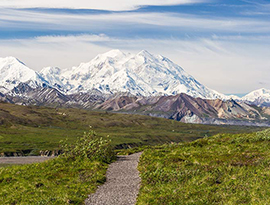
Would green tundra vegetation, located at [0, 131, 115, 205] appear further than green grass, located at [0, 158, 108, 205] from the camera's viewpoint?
Yes

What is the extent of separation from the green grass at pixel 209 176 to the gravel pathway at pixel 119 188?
1007 millimetres

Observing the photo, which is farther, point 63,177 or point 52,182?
point 63,177

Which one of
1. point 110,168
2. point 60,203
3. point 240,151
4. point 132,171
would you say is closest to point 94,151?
point 110,168

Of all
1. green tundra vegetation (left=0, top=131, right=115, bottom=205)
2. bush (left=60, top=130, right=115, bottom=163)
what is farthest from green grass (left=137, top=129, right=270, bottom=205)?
bush (left=60, top=130, right=115, bottom=163)

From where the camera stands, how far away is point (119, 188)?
115 ft

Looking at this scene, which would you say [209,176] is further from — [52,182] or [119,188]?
[52,182]

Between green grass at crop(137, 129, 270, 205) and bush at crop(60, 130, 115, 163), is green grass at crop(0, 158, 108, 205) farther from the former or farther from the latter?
green grass at crop(137, 129, 270, 205)

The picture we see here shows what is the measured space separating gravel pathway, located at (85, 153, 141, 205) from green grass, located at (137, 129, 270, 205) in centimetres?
101

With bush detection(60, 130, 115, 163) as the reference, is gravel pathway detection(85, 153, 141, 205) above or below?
above

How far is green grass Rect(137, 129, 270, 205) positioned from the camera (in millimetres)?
27141

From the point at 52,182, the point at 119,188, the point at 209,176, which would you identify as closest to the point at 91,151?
the point at 52,182

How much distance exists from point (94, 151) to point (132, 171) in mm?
10351

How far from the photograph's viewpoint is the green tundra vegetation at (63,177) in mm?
31812

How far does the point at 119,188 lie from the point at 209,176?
8466 mm
